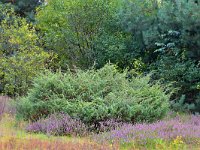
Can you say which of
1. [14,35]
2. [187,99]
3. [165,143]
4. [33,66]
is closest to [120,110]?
[165,143]

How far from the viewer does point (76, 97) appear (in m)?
10.8

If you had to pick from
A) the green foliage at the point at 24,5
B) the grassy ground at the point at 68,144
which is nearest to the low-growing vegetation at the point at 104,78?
the grassy ground at the point at 68,144

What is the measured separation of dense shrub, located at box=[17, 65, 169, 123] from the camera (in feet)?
33.0

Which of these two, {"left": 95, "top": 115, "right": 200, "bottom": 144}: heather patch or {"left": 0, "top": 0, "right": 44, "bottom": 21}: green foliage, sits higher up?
{"left": 0, "top": 0, "right": 44, "bottom": 21}: green foliage

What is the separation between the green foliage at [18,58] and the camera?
50.2ft

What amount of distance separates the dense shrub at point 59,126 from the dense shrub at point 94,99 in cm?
36

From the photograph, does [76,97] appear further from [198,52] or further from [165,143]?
[198,52]

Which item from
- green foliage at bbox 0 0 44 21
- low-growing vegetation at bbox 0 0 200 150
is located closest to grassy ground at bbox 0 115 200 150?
low-growing vegetation at bbox 0 0 200 150

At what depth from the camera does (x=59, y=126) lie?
9.48m

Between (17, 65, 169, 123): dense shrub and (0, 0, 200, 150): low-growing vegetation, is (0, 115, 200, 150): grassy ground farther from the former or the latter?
(17, 65, 169, 123): dense shrub

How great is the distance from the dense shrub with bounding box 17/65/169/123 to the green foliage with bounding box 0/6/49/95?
4.06 m

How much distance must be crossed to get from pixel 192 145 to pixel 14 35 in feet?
32.6

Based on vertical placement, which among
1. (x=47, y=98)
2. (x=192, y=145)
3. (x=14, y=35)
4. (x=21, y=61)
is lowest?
(x=192, y=145)

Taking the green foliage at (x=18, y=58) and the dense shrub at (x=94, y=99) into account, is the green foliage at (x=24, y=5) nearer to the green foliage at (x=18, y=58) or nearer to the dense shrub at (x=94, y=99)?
the green foliage at (x=18, y=58)
